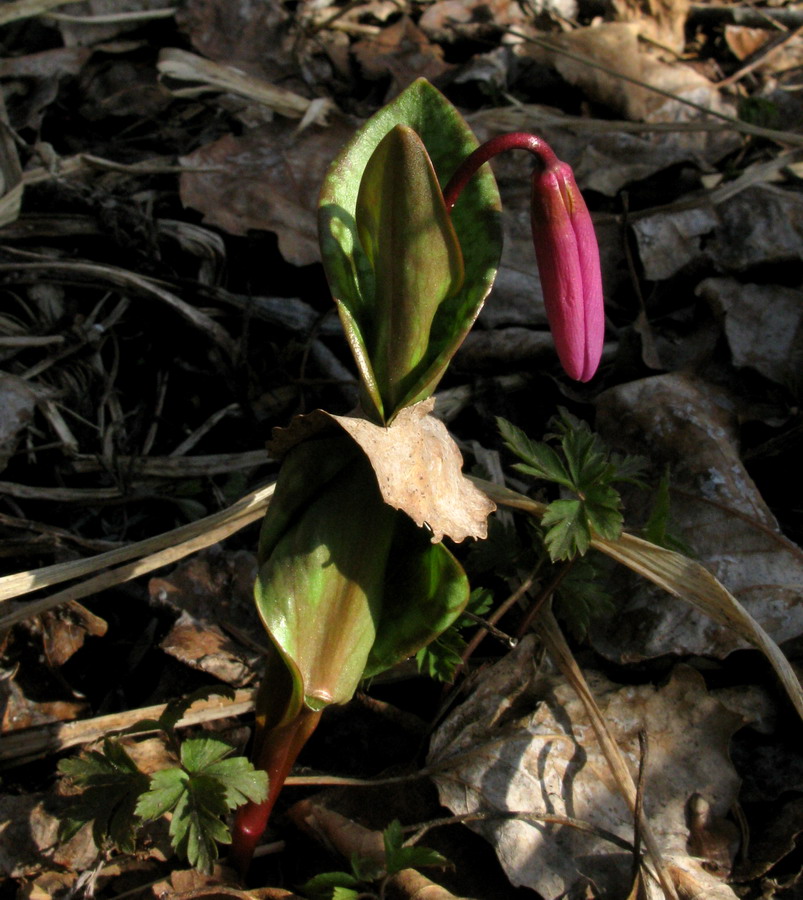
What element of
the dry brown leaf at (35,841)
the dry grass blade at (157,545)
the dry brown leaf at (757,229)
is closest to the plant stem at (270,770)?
the dry brown leaf at (35,841)

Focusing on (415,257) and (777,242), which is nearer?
(415,257)

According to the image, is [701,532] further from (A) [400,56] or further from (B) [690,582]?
(A) [400,56]

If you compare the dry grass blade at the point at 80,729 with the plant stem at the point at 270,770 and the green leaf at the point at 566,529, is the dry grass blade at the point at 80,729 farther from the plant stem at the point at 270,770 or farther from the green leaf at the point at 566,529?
the green leaf at the point at 566,529

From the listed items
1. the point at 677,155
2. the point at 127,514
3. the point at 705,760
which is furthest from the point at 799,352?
the point at 127,514

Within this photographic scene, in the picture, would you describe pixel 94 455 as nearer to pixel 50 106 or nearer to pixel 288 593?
pixel 288 593

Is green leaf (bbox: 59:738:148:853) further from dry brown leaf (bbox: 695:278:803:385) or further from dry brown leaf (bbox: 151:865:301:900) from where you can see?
dry brown leaf (bbox: 695:278:803:385)

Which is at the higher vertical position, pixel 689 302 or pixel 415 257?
pixel 415 257

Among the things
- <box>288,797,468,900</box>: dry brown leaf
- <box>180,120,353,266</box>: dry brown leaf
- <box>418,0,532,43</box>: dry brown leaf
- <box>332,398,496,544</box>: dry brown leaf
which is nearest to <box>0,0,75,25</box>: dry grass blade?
<box>180,120,353,266</box>: dry brown leaf
